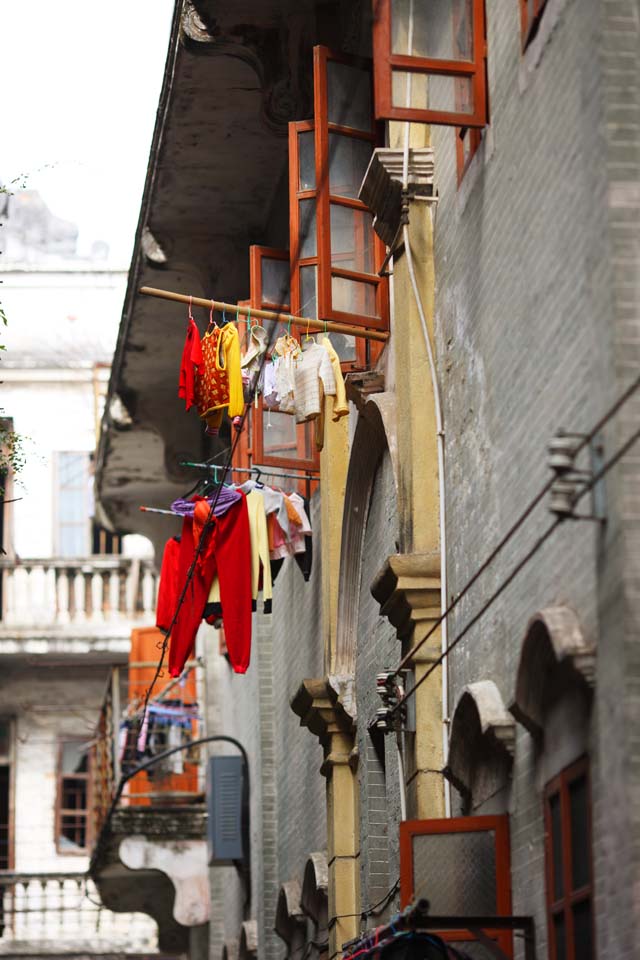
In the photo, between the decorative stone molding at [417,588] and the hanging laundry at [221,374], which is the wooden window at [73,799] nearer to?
the hanging laundry at [221,374]

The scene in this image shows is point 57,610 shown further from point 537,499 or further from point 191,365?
point 537,499

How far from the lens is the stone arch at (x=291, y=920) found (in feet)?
59.7

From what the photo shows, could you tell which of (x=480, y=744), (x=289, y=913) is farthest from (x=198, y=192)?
(x=480, y=744)

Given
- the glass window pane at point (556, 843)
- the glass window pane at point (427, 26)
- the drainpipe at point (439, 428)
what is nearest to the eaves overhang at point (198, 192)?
the drainpipe at point (439, 428)

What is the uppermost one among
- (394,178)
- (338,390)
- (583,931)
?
(394,178)

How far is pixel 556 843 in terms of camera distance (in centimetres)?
946

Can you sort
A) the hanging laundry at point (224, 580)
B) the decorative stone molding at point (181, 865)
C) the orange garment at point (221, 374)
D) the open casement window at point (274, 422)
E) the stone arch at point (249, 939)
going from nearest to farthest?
the orange garment at point (221, 374) → the hanging laundry at point (224, 580) → the open casement window at point (274, 422) → the stone arch at point (249, 939) → the decorative stone molding at point (181, 865)

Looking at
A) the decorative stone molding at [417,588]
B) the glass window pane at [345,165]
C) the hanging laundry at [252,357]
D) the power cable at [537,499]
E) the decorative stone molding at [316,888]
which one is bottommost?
the decorative stone molding at [316,888]

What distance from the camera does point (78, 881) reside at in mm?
29312

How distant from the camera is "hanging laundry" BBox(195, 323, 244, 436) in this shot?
16047mm

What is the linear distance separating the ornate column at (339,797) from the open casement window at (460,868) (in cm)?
472

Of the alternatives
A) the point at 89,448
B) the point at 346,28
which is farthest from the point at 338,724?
the point at 89,448

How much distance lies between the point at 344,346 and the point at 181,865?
1140 cm

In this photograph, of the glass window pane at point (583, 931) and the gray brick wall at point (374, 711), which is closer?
the glass window pane at point (583, 931)
